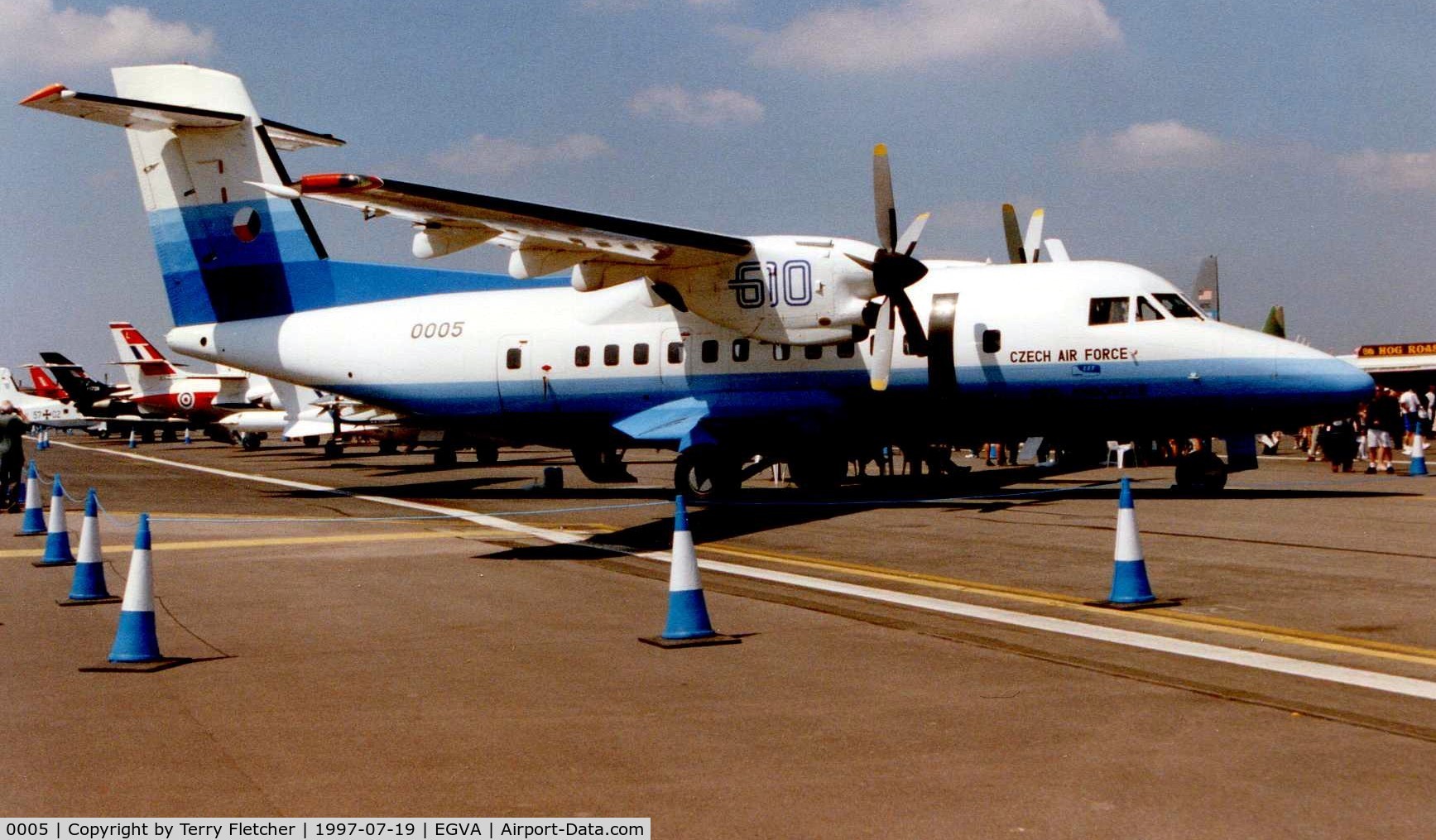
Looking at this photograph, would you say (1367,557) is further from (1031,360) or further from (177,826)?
(177,826)

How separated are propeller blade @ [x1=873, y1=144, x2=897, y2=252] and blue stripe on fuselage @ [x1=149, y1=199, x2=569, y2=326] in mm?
7490

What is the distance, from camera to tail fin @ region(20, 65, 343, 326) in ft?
80.5

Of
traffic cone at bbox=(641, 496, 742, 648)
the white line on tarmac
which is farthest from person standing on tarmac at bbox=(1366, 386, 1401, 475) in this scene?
traffic cone at bbox=(641, 496, 742, 648)

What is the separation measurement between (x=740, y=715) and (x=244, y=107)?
21.9m

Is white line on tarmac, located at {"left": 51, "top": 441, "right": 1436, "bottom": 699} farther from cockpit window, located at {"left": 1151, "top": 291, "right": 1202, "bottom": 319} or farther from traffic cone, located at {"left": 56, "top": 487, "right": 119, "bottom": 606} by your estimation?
cockpit window, located at {"left": 1151, "top": 291, "right": 1202, "bottom": 319}

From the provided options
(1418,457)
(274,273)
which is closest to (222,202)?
(274,273)

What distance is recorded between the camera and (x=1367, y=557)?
12352 mm

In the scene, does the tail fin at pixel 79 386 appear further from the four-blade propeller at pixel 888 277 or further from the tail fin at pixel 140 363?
the four-blade propeller at pixel 888 277

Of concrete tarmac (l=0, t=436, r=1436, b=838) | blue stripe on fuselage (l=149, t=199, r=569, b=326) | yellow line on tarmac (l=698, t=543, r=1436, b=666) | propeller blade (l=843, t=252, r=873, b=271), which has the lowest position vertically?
concrete tarmac (l=0, t=436, r=1436, b=838)

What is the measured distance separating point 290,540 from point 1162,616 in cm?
1176

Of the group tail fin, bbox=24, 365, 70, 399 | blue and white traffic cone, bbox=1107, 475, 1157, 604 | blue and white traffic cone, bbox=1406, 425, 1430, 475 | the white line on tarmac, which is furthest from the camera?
tail fin, bbox=24, 365, 70, 399

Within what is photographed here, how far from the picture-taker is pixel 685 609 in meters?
8.80

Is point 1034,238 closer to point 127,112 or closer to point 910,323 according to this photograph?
point 910,323

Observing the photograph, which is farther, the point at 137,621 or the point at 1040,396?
the point at 1040,396
